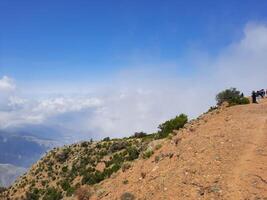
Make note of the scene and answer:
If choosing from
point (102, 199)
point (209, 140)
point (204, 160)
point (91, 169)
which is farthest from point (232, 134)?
point (91, 169)

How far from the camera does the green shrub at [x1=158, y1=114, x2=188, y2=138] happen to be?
54812mm

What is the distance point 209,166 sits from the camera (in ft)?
104

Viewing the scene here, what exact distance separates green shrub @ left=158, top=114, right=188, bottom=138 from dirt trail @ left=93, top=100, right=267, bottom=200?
28.6 feet

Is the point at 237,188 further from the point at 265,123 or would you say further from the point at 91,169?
the point at 91,169

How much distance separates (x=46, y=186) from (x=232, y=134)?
49668mm

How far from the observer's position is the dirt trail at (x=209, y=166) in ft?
93.1

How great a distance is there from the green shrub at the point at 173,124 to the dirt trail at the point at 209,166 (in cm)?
873

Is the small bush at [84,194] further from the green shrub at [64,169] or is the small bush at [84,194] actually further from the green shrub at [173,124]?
the green shrub at [64,169]

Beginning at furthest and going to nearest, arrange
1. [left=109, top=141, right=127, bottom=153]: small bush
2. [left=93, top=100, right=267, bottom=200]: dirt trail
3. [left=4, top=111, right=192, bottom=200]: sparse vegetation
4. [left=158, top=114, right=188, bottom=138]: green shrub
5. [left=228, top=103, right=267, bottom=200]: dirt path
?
1. [left=109, top=141, right=127, bottom=153]: small bush
2. [left=4, top=111, right=192, bottom=200]: sparse vegetation
3. [left=158, top=114, right=188, bottom=138]: green shrub
4. [left=93, top=100, right=267, bottom=200]: dirt trail
5. [left=228, top=103, right=267, bottom=200]: dirt path

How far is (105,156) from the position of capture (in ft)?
257

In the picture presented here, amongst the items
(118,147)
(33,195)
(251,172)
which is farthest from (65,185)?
(251,172)

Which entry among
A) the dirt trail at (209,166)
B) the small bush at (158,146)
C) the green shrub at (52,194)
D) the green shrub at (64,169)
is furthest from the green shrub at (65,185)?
the dirt trail at (209,166)

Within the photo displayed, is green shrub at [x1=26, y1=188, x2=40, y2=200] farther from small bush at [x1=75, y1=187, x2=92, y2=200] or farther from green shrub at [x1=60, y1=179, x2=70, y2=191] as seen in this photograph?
small bush at [x1=75, y1=187, x2=92, y2=200]

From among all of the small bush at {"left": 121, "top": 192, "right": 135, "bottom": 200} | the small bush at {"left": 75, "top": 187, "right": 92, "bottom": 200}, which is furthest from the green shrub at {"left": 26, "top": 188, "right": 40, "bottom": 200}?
the small bush at {"left": 121, "top": 192, "right": 135, "bottom": 200}
